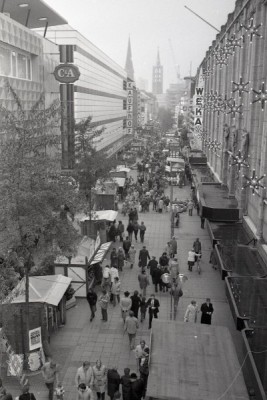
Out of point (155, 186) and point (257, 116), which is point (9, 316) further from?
point (155, 186)

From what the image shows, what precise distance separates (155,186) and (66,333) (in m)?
29.0

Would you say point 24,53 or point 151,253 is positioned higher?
point 24,53

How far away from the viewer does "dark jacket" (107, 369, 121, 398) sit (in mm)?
11586

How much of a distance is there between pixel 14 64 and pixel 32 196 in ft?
49.7

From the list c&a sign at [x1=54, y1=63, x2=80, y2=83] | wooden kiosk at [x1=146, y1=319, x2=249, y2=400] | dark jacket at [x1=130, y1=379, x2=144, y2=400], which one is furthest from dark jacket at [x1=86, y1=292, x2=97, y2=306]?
c&a sign at [x1=54, y1=63, x2=80, y2=83]

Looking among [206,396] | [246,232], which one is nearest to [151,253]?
[246,232]

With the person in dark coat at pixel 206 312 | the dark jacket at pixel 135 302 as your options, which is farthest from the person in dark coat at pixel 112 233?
the person in dark coat at pixel 206 312

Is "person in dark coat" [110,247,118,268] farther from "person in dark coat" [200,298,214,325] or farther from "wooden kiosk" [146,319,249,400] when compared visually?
"wooden kiosk" [146,319,249,400]

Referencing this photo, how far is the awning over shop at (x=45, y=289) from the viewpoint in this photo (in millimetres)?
14703

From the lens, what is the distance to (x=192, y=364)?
35.1 ft

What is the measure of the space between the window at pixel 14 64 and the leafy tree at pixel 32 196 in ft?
33.1

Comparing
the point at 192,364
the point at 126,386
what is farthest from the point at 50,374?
the point at 192,364

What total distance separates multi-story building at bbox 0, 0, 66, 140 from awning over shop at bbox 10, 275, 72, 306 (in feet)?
34.8

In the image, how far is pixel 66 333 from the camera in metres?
15.9
